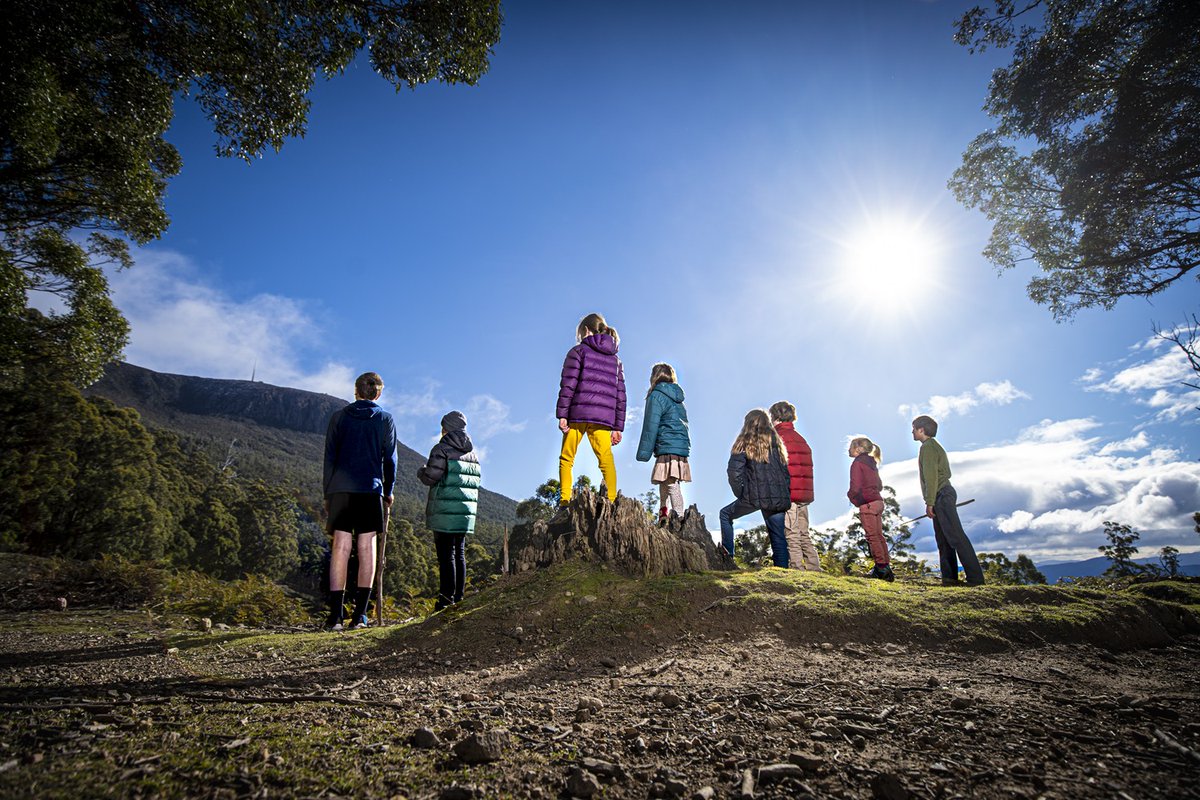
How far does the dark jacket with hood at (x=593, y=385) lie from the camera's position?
716 cm

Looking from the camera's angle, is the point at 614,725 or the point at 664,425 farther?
the point at 664,425

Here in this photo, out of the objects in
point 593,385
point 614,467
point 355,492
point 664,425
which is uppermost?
point 593,385

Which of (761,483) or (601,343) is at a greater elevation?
(601,343)

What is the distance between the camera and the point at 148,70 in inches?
343

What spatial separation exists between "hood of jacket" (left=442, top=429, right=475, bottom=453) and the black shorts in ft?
5.12

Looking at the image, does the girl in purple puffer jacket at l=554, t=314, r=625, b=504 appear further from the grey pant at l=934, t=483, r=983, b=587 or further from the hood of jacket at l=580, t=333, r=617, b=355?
the grey pant at l=934, t=483, r=983, b=587

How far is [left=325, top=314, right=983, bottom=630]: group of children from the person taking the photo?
573cm

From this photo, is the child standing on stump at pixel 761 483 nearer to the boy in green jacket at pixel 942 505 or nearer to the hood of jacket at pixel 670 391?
the hood of jacket at pixel 670 391

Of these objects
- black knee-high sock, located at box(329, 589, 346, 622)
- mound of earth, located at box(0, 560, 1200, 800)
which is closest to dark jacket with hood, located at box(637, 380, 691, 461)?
mound of earth, located at box(0, 560, 1200, 800)

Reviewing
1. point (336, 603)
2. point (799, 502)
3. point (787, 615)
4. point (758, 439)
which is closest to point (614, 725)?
point (787, 615)

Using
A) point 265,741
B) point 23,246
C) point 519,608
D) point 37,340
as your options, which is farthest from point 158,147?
point 265,741

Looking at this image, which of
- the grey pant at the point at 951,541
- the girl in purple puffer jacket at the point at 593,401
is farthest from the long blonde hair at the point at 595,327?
the grey pant at the point at 951,541

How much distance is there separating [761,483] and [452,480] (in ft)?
15.6

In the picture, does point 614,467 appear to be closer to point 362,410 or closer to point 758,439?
point 758,439
